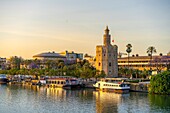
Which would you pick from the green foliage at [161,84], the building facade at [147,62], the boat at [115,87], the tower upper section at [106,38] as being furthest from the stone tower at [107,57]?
the green foliage at [161,84]

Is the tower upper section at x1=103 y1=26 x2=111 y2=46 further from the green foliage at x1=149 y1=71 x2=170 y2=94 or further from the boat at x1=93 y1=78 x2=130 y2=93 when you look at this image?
the green foliage at x1=149 y1=71 x2=170 y2=94

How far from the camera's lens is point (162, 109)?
50062mm

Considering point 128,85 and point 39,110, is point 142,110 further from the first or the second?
point 128,85

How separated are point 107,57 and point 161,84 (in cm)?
4313

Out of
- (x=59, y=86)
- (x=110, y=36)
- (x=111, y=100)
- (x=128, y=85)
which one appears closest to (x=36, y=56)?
(x=110, y=36)

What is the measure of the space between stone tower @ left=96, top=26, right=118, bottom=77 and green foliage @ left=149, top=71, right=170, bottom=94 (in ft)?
131

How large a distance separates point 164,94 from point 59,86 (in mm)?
31771

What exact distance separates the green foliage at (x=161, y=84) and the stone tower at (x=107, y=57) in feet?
131

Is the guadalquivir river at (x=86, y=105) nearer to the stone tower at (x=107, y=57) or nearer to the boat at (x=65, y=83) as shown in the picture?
the boat at (x=65, y=83)

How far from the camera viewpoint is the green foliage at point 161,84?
6494 cm

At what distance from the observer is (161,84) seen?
65250 millimetres

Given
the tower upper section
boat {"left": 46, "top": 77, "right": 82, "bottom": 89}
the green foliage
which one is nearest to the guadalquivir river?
the green foliage

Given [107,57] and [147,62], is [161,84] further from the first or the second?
[147,62]

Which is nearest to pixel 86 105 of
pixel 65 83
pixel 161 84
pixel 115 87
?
pixel 161 84
